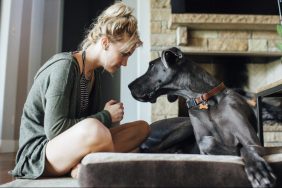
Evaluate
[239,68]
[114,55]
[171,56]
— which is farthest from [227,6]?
[114,55]

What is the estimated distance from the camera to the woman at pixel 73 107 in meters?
1.17

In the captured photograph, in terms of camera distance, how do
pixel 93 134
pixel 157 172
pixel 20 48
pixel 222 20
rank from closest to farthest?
pixel 157 172
pixel 93 134
pixel 222 20
pixel 20 48

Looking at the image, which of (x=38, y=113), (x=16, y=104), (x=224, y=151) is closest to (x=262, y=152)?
(x=224, y=151)

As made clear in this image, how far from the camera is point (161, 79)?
1.53 metres

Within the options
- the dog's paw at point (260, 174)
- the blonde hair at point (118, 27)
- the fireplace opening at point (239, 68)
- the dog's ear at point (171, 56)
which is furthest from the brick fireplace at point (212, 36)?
the dog's paw at point (260, 174)

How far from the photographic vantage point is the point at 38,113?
130 cm

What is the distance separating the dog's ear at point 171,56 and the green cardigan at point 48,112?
386 millimetres

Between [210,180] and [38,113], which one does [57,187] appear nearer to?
[38,113]

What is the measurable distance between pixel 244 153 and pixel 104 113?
51 cm

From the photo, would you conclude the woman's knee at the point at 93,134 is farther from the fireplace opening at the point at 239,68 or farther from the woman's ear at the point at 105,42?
the fireplace opening at the point at 239,68

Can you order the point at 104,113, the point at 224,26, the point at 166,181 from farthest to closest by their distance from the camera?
the point at 224,26
the point at 104,113
the point at 166,181

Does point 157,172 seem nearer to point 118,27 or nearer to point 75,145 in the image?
point 75,145

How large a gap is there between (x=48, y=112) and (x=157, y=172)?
0.45 metres

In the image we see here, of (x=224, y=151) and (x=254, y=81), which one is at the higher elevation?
(x=254, y=81)
